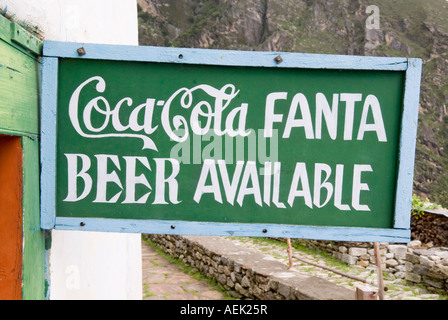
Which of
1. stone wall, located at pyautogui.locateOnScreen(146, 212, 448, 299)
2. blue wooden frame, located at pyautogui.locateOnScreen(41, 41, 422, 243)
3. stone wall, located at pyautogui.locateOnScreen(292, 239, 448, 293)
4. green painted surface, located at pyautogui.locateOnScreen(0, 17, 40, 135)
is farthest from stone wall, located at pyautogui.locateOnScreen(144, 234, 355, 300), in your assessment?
green painted surface, located at pyautogui.locateOnScreen(0, 17, 40, 135)

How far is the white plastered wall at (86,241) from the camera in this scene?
133cm

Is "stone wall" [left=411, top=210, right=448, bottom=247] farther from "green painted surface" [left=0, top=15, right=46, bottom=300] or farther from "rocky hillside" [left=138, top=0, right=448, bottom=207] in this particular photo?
"rocky hillside" [left=138, top=0, right=448, bottom=207]

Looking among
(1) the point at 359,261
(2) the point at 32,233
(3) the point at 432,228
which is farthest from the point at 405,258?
(2) the point at 32,233

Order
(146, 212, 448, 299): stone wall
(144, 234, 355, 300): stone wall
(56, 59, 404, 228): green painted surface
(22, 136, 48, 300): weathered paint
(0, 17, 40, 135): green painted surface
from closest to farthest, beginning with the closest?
1. (0, 17, 40, 135): green painted surface
2. (22, 136, 48, 300): weathered paint
3. (56, 59, 404, 228): green painted surface
4. (144, 234, 355, 300): stone wall
5. (146, 212, 448, 299): stone wall

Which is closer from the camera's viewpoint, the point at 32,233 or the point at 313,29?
the point at 32,233

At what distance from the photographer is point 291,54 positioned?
127cm

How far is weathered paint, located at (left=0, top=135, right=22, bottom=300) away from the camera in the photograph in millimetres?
1134

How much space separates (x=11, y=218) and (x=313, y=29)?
52.5m

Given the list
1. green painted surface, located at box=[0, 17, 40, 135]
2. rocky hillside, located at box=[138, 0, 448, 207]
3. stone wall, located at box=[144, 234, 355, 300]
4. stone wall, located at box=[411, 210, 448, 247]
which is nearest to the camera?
green painted surface, located at box=[0, 17, 40, 135]

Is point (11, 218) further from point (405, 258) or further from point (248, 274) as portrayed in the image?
point (405, 258)

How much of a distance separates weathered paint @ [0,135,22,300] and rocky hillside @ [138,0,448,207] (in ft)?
148

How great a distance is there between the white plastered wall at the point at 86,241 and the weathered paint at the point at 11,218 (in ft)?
0.57

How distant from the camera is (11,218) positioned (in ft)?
3.74
